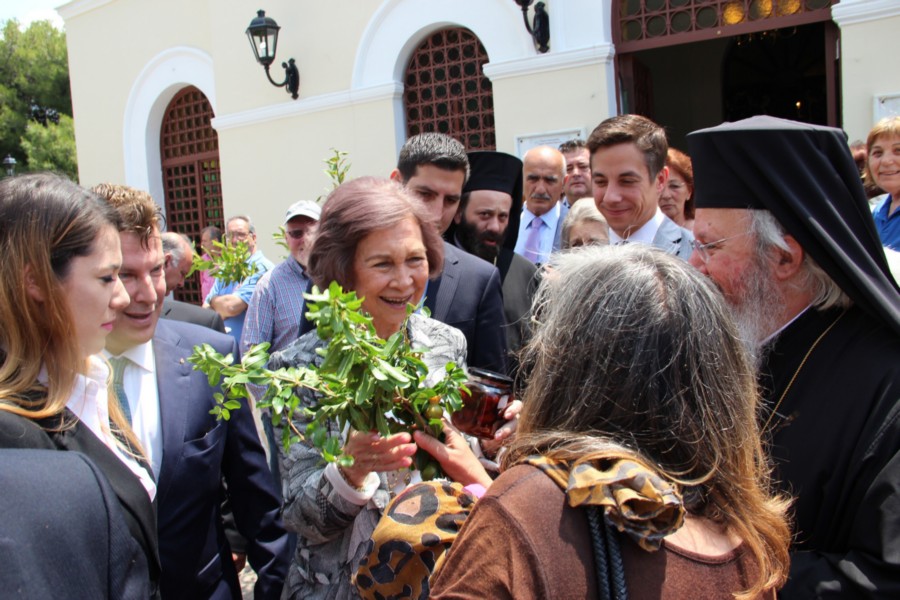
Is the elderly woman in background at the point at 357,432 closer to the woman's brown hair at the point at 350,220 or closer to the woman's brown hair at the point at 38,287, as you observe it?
the woman's brown hair at the point at 350,220

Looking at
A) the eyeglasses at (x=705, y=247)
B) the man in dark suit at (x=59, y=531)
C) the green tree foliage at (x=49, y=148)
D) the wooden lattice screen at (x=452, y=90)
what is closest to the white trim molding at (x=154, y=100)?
the wooden lattice screen at (x=452, y=90)

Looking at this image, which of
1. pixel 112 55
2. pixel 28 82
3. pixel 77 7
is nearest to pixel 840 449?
pixel 112 55

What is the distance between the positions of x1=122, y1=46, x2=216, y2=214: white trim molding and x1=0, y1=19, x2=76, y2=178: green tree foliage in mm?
16911

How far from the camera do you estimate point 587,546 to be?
112 cm

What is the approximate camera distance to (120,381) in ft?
7.63

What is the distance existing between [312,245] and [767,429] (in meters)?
1.44

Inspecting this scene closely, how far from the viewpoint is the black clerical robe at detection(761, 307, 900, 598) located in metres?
1.52

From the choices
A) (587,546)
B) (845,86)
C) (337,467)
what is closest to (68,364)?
(337,467)

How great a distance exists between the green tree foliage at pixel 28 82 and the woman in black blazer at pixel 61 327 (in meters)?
28.6

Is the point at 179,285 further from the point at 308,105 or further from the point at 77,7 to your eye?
the point at 77,7

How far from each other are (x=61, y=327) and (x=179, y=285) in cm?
372

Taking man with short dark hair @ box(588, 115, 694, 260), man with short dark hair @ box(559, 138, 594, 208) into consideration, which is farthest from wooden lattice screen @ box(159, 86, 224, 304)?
man with short dark hair @ box(588, 115, 694, 260)

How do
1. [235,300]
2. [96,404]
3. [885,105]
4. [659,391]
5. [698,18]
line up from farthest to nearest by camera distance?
[698,18], [885,105], [235,300], [96,404], [659,391]

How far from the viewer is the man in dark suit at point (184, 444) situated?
88.6 inches
